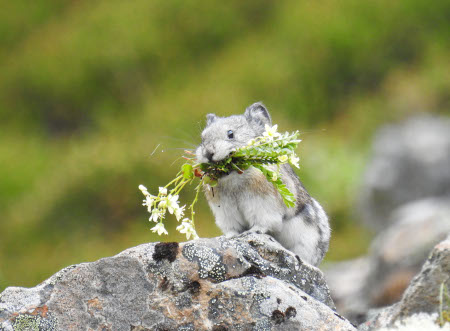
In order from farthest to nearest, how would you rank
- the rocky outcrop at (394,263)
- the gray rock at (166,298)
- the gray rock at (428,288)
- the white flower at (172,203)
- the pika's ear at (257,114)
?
the rocky outcrop at (394,263) < the pika's ear at (257,114) < the white flower at (172,203) < the gray rock at (166,298) < the gray rock at (428,288)

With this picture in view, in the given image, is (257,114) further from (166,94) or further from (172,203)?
(166,94)

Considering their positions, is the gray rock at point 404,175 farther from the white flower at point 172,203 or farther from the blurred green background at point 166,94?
the white flower at point 172,203

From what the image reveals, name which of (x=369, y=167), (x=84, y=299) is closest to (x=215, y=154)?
(x=84, y=299)

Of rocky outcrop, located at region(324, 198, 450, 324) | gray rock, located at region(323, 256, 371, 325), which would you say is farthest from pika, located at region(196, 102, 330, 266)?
rocky outcrop, located at region(324, 198, 450, 324)

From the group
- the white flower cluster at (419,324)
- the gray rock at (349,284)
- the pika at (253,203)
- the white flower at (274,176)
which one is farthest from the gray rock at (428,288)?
the gray rock at (349,284)

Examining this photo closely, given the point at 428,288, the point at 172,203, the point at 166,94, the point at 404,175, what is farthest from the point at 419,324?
the point at 166,94

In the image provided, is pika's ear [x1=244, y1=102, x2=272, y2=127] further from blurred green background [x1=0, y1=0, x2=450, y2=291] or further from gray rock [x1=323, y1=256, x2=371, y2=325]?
blurred green background [x1=0, y1=0, x2=450, y2=291]
